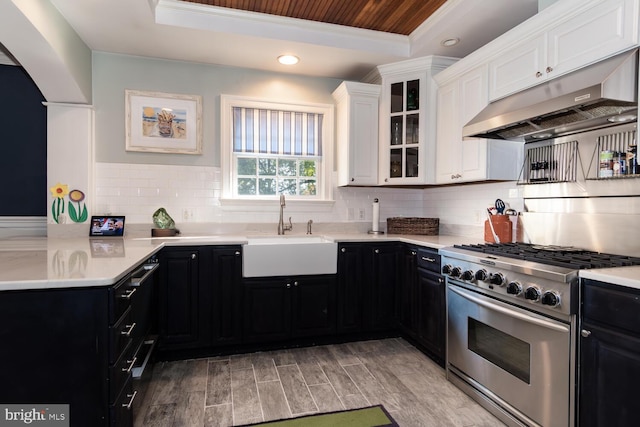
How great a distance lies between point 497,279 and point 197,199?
8.85ft

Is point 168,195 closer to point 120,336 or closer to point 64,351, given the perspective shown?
point 120,336

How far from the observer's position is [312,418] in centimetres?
202

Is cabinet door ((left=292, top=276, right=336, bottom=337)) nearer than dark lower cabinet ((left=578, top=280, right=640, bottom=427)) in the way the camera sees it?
No

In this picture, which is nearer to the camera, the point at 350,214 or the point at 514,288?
the point at 514,288

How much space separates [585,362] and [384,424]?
1.04 metres

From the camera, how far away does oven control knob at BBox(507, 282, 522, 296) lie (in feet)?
6.13

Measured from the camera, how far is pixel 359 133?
3.57m

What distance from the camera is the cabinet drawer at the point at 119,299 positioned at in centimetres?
146

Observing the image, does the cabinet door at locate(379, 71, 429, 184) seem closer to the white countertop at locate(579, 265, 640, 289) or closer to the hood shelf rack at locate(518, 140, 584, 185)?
the hood shelf rack at locate(518, 140, 584, 185)

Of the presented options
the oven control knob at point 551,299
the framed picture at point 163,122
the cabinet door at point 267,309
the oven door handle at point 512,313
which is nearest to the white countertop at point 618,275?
the oven control knob at point 551,299

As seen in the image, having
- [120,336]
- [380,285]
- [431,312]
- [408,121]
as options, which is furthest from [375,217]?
[120,336]

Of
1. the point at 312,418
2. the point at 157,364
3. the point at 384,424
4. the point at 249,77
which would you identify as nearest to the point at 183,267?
the point at 157,364

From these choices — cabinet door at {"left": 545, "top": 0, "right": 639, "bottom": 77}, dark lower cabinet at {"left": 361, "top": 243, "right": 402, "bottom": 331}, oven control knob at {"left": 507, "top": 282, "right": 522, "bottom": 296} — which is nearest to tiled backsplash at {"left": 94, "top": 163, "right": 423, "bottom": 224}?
dark lower cabinet at {"left": 361, "top": 243, "right": 402, "bottom": 331}

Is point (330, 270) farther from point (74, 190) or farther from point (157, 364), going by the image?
point (74, 190)
